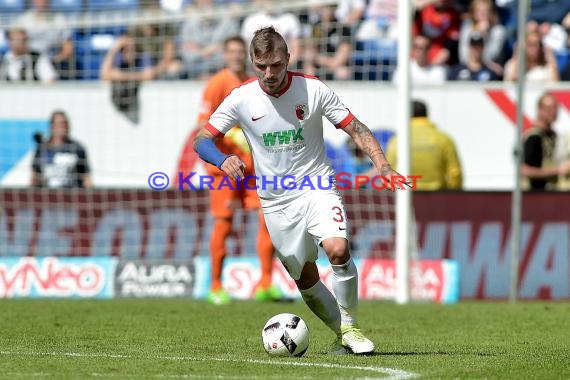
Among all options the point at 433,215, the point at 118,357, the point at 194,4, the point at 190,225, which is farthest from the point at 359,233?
the point at 118,357

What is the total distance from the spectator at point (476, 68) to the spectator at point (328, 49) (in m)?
1.87

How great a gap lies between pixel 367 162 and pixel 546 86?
2730 mm

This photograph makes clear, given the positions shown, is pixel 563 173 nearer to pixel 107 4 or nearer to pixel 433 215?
pixel 433 215

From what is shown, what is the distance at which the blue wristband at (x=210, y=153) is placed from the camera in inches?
340

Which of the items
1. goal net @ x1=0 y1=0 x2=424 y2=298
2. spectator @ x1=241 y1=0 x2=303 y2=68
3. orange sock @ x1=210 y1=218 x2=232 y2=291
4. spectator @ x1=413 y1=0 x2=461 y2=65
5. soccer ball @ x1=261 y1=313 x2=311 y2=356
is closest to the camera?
soccer ball @ x1=261 y1=313 x2=311 y2=356

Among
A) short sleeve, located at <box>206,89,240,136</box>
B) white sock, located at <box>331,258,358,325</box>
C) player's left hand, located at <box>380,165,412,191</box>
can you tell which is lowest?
white sock, located at <box>331,258,358,325</box>

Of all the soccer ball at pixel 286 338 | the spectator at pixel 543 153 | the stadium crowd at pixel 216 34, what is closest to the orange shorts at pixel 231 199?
the stadium crowd at pixel 216 34

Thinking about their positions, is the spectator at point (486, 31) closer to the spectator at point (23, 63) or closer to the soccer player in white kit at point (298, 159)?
the spectator at point (23, 63)

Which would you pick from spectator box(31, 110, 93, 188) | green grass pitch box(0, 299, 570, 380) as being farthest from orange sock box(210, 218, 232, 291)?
spectator box(31, 110, 93, 188)

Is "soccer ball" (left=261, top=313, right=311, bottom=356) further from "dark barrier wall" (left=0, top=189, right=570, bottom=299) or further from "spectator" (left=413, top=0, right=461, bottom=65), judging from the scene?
"spectator" (left=413, top=0, right=461, bottom=65)

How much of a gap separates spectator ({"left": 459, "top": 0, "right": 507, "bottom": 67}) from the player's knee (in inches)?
407

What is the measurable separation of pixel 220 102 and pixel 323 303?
209 inches

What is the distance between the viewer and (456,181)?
1606 centimetres

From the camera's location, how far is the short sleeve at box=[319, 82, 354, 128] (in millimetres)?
8930
